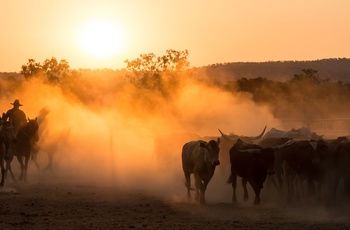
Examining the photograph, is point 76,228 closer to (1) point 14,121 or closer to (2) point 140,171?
(1) point 14,121

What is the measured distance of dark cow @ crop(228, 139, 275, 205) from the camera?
60.1ft

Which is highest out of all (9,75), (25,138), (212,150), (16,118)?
(9,75)

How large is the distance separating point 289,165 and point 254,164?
945mm

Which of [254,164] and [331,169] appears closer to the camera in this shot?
[331,169]

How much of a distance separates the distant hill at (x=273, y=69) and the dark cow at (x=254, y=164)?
141m

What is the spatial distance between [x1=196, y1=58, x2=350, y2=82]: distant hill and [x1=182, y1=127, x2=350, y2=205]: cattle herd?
461 feet

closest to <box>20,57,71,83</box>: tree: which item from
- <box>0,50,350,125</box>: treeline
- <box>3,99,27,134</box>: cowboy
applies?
<box>0,50,350,125</box>: treeline

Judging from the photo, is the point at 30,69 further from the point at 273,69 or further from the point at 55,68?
the point at 273,69

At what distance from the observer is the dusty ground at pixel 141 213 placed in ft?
48.3

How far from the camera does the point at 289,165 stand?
62.2 ft

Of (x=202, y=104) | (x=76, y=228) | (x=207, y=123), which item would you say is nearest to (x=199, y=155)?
(x=76, y=228)

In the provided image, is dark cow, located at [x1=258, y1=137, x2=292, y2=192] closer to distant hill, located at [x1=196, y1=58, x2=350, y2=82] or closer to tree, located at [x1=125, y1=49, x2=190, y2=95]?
tree, located at [x1=125, y1=49, x2=190, y2=95]

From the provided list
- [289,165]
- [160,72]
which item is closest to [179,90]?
[160,72]

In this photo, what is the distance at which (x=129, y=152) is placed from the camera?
116 feet
